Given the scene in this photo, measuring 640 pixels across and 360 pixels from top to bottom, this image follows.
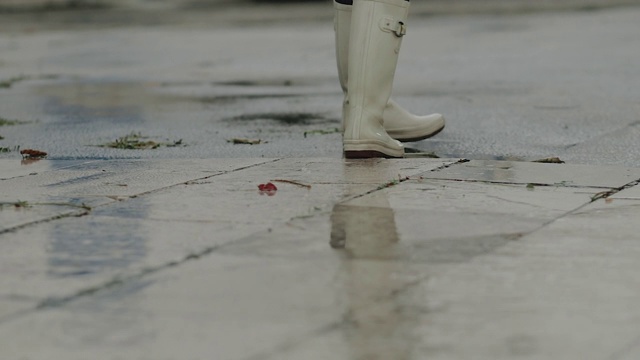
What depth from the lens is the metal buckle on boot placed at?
4918 millimetres

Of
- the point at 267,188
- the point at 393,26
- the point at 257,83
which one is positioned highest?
the point at 393,26

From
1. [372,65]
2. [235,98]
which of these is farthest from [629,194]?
[235,98]

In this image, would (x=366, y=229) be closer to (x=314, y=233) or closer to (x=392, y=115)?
(x=314, y=233)

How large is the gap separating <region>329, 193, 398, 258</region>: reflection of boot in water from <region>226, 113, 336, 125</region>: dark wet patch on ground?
8.58 ft

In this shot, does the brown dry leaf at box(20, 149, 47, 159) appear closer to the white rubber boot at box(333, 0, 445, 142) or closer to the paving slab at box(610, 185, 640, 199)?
the white rubber boot at box(333, 0, 445, 142)

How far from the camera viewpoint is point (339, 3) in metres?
5.23

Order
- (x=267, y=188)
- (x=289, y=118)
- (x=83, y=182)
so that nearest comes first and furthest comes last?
1. (x=267, y=188)
2. (x=83, y=182)
3. (x=289, y=118)

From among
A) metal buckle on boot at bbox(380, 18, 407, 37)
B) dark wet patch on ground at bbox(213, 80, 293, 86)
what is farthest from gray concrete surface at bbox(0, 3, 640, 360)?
dark wet patch on ground at bbox(213, 80, 293, 86)

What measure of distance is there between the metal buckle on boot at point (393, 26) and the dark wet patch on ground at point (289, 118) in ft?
4.77

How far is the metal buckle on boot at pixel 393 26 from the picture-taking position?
492cm

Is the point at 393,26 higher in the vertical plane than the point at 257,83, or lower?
higher

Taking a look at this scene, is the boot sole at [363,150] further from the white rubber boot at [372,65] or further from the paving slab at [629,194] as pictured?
the paving slab at [629,194]

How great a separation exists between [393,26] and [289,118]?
5.84ft

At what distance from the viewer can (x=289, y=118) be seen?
665 centimetres
